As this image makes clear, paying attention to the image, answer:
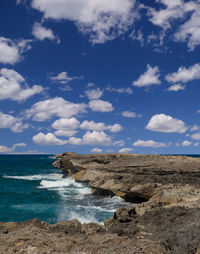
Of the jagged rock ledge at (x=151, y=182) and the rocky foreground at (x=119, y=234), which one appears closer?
the rocky foreground at (x=119, y=234)

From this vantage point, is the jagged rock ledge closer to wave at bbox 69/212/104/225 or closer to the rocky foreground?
the rocky foreground

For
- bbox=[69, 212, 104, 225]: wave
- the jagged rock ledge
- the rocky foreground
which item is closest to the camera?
the rocky foreground

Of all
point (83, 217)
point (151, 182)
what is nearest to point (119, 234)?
point (83, 217)

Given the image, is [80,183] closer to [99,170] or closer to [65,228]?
[99,170]

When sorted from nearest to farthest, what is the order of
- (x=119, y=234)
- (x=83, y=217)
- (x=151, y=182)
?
(x=119, y=234) → (x=83, y=217) → (x=151, y=182)

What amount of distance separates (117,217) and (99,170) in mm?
21807

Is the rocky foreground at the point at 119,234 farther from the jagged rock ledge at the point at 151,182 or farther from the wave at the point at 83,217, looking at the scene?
the wave at the point at 83,217

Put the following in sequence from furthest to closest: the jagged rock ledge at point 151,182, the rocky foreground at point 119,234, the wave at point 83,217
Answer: the wave at point 83,217 → the jagged rock ledge at point 151,182 → the rocky foreground at point 119,234

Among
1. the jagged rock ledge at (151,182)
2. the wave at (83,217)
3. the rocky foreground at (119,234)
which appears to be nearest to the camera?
the rocky foreground at (119,234)

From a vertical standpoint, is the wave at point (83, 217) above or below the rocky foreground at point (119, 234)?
below

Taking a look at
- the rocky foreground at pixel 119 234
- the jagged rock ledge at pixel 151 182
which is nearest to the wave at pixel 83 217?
the jagged rock ledge at pixel 151 182

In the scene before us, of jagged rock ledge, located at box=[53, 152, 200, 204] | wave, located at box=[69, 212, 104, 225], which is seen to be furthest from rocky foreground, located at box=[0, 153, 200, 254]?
wave, located at box=[69, 212, 104, 225]

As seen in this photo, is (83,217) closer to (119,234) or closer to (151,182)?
(151,182)

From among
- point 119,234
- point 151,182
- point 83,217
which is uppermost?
point 119,234
